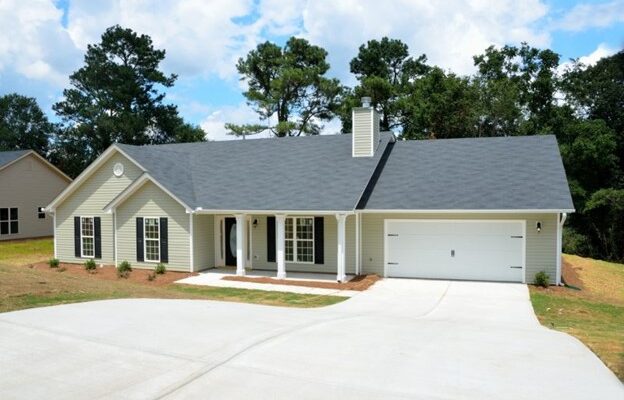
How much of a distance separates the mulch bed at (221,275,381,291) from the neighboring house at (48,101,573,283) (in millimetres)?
497

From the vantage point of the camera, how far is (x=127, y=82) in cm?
4644

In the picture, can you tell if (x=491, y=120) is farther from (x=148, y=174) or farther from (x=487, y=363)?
(x=487, y=363)

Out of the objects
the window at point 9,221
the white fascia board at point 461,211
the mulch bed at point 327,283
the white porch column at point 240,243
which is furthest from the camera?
Answer: the window at point 9,221

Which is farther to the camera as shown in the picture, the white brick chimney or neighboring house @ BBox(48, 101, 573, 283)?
the white brick chimney

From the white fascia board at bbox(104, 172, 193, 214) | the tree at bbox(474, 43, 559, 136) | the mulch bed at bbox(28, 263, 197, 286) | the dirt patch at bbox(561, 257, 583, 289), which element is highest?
the tree at bbox(474, 43, 559, 136)

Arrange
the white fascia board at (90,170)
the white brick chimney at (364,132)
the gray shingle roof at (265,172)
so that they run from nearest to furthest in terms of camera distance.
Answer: the gray shingle roof at (265,172)
the white fascia board at (90,170)
the white brick chimney at (364,132)

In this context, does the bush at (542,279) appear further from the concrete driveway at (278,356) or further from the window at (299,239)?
the window at (299,239)

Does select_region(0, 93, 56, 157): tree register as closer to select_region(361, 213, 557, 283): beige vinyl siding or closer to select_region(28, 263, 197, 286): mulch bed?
select_region(28, 263, 197, 286): mulch bed

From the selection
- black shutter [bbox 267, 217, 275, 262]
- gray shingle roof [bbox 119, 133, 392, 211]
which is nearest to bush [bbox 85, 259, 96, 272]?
gray shingle roof [bbox 119, 133, 392, 211]

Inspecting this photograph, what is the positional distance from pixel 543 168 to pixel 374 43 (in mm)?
28571

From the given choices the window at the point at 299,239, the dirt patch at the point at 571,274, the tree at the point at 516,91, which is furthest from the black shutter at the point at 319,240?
the tree at the point at 516,91

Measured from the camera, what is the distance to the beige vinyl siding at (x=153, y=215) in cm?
1975

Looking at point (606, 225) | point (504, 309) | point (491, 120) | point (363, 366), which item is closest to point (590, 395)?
point (363, 366)

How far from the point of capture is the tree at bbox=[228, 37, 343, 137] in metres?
41.4
